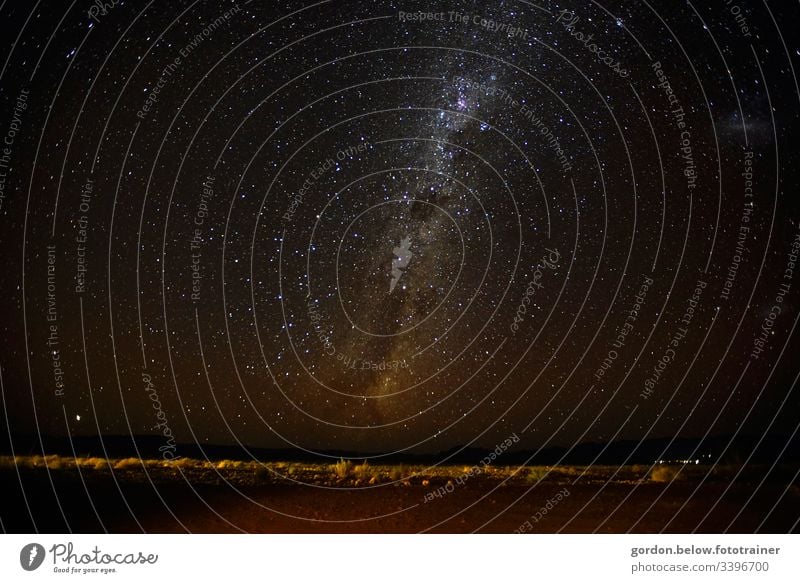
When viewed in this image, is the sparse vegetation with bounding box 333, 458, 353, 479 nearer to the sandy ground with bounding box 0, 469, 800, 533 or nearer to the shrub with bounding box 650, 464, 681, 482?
the sandy ground with bounding box 0, 469, 800, 533

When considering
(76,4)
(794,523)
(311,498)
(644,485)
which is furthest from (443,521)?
(76,4)

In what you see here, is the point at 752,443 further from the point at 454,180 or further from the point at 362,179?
the point at 362,179

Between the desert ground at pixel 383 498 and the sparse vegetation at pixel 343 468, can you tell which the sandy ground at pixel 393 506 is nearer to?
the desert ground at pixel 383 498

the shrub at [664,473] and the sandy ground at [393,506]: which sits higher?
the shrub at [664,473]

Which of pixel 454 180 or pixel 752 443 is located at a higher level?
pixel 454 180
